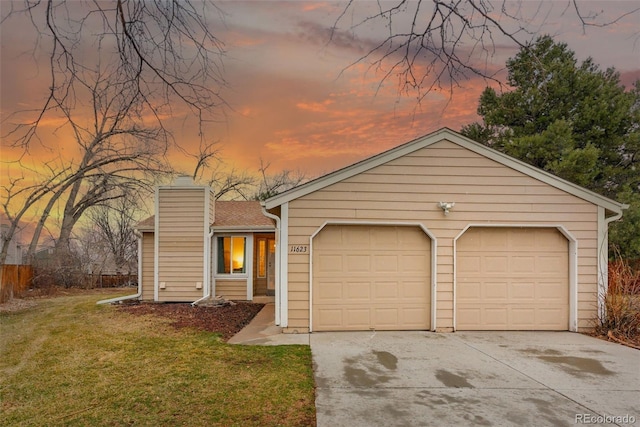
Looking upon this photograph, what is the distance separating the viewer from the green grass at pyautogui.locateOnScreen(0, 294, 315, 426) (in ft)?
13.4

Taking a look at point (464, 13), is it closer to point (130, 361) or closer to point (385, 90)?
point (385, 90)

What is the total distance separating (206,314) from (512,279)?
293 inches

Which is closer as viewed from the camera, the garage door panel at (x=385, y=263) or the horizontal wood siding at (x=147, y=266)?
the garage door panel at (x=385, y=263)

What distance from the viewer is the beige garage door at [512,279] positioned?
27.6 ft

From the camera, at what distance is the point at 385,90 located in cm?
312

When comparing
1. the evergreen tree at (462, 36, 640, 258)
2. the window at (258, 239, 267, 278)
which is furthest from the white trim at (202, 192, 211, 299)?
the evergreen tree at (462, 36, 640, 258)

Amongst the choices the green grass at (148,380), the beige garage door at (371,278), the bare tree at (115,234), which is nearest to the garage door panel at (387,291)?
the beige garage door at (371,278)

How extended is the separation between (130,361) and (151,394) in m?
1.71

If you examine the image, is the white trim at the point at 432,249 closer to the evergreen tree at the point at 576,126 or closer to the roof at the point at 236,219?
the roof at the point at 236,219

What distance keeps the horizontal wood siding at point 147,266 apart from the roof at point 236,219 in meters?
0.50

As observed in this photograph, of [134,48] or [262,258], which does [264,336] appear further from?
[262,258]

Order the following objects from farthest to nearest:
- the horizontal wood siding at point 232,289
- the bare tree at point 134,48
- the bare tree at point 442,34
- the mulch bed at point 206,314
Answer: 1. the horizontal wood siding at point 232,289
2. the mulch bed at point 206,314
3. the bare tree at point 442,34
4. the bare tree at point 134,48

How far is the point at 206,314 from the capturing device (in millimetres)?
10867

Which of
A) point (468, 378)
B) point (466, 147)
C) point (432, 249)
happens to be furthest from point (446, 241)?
point (468, 378)
